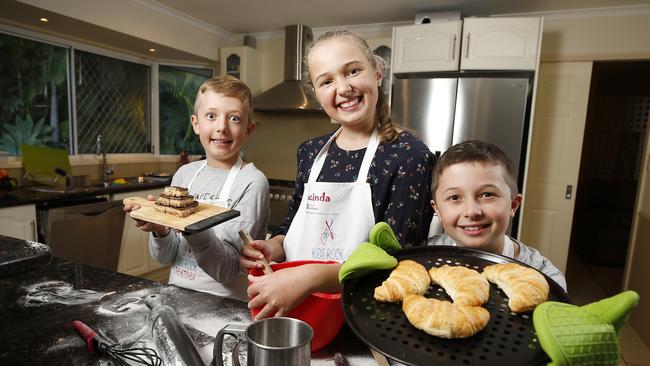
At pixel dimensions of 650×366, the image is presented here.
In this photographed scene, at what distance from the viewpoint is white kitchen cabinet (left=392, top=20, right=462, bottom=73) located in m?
2.66

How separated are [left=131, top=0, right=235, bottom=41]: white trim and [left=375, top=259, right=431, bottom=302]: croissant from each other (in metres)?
3.12

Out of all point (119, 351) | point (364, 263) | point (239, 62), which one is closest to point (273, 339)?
point (364, 263)

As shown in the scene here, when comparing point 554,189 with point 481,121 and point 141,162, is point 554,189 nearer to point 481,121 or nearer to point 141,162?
point 481,121

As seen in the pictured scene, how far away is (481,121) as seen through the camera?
2.63 meters

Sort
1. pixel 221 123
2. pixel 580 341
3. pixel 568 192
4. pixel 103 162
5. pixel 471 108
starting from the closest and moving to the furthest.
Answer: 1. pixel 580 341
2. pixel 221 123
3. pixel 471 108
4. pixel 568 192
5. pixel 103 162

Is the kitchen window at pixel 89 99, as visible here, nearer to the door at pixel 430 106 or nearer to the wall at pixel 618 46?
the door at pixel 430 106

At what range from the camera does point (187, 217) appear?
0.79 metres

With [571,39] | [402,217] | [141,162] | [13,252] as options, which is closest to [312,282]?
[402,217]

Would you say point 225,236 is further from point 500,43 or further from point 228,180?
point 500,43

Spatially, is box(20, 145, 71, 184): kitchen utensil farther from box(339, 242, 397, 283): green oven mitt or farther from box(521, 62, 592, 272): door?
box(521, 62, 592, 272): door

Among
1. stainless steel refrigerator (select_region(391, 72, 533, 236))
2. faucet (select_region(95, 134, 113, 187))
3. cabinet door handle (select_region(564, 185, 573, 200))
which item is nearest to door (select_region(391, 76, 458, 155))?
stainless steel refrigerator (select_region(391, 72, 533, 236))

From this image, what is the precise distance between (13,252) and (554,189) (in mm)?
3268

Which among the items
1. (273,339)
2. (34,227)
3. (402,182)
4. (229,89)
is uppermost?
(229,89)

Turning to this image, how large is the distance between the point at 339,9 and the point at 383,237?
2.75 metres
